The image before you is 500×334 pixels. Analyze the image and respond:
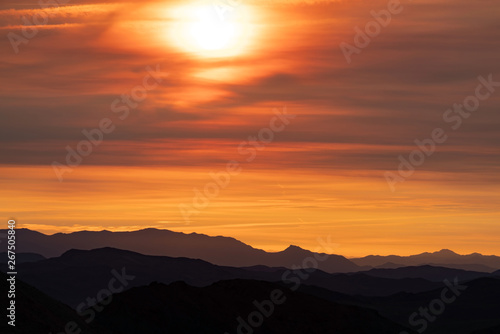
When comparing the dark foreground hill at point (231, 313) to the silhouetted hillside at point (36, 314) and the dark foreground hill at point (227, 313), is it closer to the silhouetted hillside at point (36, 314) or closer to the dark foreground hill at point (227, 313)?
the dark foreground hill at point (227, 313)

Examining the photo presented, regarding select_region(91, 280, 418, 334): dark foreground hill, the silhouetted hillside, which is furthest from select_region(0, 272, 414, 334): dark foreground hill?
the silhouetted hillside

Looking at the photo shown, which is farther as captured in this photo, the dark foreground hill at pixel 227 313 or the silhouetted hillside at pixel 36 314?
the dark foreground hill at pixel 227 313

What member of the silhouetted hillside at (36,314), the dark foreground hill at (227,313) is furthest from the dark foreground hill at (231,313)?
the silhouetted hillside at (36,314)

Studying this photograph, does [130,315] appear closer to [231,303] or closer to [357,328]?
[231,303]

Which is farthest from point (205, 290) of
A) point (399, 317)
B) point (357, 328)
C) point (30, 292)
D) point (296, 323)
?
point (399, 317)

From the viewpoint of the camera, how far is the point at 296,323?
12562 cm

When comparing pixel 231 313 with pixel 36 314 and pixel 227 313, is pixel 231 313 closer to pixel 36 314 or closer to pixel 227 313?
pixel 227 313

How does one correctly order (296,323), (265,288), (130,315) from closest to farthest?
(130,315) → (296,323) → (265,288)

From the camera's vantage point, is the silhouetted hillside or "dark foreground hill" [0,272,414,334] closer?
the silhouetted hillside

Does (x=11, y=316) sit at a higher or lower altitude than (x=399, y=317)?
lower

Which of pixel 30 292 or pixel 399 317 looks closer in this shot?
pixel 30 292

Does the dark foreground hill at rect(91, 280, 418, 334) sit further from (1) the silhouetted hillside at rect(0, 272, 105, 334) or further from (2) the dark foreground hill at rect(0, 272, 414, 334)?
(1) the silhouetted hillside at rect(0, 272, 105, 334)

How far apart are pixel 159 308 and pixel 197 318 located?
604 cm

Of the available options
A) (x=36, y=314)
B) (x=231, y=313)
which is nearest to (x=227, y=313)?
(x=231, y=313)
